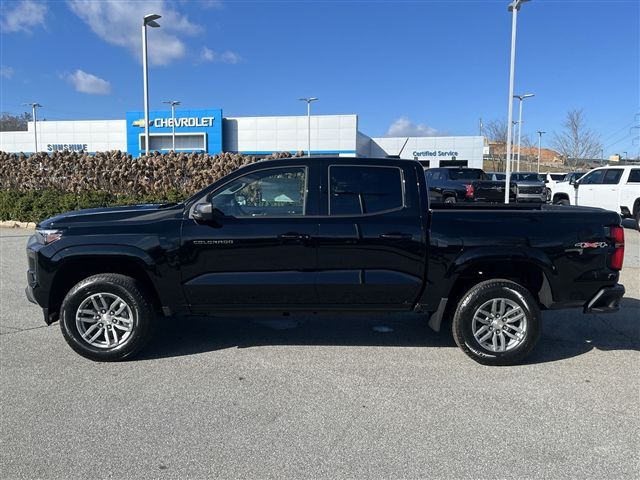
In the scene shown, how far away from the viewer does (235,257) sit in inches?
174

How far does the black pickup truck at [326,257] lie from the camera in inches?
173

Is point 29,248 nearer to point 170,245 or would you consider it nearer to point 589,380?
point 170,245

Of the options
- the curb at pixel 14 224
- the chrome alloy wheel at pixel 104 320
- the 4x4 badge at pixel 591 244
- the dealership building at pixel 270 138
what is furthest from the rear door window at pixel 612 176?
the dealership building at pixel 270 138

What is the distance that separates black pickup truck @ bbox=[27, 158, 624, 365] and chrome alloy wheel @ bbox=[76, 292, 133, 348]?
0.5 inches

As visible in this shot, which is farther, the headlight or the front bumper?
the front bumper

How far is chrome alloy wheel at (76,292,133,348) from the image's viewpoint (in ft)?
14.8

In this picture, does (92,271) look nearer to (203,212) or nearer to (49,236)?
(49,236)

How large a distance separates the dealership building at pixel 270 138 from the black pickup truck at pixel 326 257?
48.9 metres

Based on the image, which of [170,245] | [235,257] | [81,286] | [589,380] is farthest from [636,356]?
[81,286]

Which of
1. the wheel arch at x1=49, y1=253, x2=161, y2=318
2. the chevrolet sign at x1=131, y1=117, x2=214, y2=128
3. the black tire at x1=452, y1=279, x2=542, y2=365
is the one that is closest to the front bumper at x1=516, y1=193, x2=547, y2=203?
the black tire at x1=452, y1=279, x2=542, y2=365

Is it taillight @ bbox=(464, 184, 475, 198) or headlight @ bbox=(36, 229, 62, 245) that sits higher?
taillight @ bbox=(464, 184, 475, 198)

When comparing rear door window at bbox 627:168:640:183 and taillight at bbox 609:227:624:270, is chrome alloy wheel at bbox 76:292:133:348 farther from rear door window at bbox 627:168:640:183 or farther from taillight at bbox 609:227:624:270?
rear door window at bbox 627:168:640:183

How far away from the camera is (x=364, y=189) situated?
4.55 metres

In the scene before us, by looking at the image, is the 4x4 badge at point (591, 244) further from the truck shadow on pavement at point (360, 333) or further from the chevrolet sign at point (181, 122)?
the chevrolet sign at point (181, 122)
